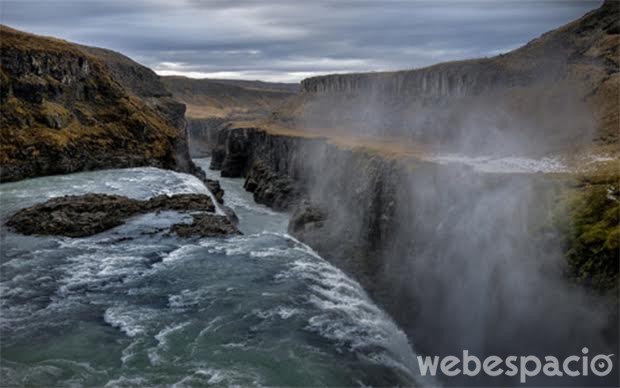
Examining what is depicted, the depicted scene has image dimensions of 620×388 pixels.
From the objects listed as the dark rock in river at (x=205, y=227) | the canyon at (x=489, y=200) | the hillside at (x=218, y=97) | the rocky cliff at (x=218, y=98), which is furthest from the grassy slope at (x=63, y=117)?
the hillside at (x=218, y=97)

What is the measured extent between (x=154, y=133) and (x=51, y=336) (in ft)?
131

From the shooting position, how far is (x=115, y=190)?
122 feet

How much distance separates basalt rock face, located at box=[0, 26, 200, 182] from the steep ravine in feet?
79.7

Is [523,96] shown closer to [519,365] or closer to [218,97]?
[519,365]

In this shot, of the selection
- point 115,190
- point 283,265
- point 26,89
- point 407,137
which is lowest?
point 283,265

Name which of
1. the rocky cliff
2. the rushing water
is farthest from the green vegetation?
the rocky cliff

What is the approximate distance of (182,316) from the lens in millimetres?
20328

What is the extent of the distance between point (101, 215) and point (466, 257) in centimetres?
2121

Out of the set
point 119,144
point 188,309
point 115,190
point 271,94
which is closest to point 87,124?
point 119,144

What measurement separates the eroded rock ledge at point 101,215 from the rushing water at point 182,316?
84cm

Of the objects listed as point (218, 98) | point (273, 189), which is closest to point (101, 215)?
point (273, 189)

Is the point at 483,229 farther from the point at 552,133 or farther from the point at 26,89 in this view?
the point at 26,89

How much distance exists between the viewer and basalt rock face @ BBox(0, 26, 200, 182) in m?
44.3

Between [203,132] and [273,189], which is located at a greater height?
[203,132]
